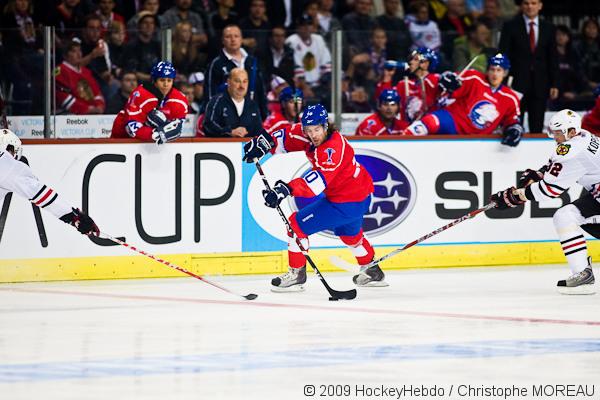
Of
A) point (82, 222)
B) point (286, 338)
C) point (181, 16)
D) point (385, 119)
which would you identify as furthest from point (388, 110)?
point (286, 338)

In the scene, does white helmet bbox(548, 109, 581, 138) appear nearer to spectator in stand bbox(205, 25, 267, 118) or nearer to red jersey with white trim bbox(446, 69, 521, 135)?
red jersey with white trim bbox(446, 69, 521, 135)

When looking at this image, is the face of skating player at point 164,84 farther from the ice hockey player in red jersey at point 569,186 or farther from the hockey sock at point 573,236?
the hockey sock at point 573,236

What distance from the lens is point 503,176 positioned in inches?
467

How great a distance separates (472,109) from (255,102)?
1.74m

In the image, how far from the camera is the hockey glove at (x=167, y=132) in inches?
421

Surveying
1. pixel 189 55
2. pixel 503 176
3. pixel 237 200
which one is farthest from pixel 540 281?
pixel 189 55

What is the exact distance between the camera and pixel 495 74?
1193cm

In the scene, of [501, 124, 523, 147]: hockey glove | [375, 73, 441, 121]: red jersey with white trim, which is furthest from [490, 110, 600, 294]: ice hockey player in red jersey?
[375, 73, 441, 121]: red jersey with white trim

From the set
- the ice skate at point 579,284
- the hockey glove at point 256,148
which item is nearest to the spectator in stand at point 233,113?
the hockey glove at point 256,148

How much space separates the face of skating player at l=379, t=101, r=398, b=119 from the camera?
39.9ft

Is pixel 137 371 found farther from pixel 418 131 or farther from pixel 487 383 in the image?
pixel 418 131

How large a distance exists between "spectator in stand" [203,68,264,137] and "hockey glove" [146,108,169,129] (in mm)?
693

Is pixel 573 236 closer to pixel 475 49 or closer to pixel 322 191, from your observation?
pixel 322 191

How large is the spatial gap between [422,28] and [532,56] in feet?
4.12
